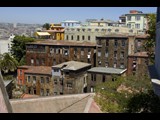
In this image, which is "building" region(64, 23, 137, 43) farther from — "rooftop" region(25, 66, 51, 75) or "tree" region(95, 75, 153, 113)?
"tree" region(95, 75, 153, 113)

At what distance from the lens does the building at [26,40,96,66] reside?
102 feet

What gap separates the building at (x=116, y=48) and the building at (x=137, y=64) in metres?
1.01

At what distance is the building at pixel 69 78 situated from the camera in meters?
26.7

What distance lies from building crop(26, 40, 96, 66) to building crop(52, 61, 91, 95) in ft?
10.4

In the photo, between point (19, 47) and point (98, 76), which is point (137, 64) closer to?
point (98, 76)

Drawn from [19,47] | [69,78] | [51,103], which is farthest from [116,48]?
[19,47]

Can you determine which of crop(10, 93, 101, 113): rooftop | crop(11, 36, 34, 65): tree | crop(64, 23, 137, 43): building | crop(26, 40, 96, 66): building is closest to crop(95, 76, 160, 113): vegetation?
crop(10, 93, 101, 113): rooftop

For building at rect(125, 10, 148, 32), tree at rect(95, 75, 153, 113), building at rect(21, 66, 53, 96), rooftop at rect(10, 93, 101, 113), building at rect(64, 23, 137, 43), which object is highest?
building at rect(125, 10, 148, 32)

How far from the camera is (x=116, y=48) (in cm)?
2994

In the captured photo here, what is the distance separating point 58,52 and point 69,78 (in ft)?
20.5
